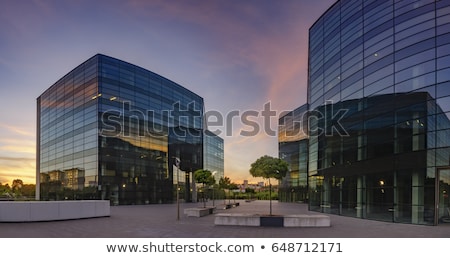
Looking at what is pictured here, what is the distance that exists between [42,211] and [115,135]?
2731cm

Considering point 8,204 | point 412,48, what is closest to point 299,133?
point 412,48

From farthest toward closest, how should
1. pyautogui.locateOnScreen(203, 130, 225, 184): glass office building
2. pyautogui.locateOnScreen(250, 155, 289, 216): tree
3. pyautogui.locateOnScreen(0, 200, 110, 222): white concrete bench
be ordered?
pyautogui.locateOnScreen(203, 130, 225, 184): glass office building, pyautogui.locateOnScreen(250, 155, 289, 216): tree, pyautogui.locateOnScreen(0, 200, 110, 222): white concrete bench

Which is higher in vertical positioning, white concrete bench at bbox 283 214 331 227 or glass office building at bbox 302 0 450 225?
glass office building at bbox 302 0 450 225

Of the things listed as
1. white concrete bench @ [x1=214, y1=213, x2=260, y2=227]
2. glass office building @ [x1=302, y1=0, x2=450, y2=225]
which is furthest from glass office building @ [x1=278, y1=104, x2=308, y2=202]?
white concrete bench @ [x1=214, y1=213, x2=260, y2=227]

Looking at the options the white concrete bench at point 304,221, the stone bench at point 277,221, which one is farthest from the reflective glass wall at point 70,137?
the white concrete bench at point 304,221

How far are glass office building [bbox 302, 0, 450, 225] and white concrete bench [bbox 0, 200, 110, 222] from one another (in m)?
18.5

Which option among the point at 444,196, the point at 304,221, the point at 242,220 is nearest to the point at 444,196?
the point at 444,196

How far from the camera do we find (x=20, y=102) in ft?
275

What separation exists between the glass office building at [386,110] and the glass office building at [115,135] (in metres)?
23.4

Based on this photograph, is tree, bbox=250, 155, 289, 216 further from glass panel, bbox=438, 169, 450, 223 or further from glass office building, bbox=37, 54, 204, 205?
glass office building, bbox=37, 54, 204, 205

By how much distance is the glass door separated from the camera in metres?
18.6

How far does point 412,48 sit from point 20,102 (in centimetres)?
8829

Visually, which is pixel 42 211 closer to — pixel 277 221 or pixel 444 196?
pixel 277 221

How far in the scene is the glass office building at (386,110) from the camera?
1877 centimetres
